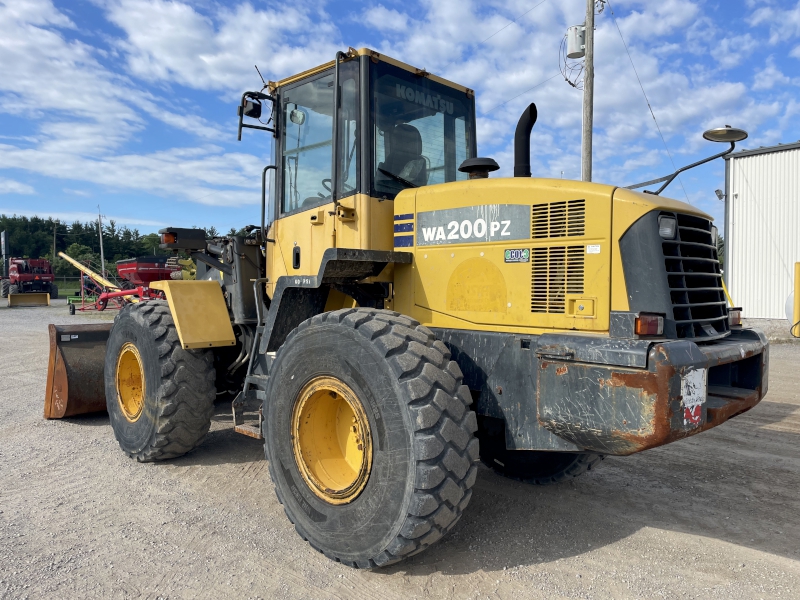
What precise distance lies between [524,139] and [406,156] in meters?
0.87

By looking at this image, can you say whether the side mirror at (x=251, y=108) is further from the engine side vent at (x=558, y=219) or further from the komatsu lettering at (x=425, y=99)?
the engine side vent at (x=558, y=219)

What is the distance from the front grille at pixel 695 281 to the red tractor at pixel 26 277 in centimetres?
3843

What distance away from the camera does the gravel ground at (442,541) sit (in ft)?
10.5

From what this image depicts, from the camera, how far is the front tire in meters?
3.06

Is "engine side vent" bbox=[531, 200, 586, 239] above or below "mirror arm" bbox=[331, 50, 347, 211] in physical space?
below

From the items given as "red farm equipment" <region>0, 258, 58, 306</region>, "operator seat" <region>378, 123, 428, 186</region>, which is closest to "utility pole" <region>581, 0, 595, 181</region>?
"operator seat" <region>378, 123, 428, 186</region>

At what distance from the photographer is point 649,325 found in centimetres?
303

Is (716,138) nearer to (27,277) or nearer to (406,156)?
(406,156)

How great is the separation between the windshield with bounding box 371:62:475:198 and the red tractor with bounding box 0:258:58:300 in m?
36.6

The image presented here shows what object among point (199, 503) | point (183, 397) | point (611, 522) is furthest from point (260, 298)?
point (611, 522)

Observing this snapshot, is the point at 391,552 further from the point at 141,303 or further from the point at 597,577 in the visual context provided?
the point at 141,303

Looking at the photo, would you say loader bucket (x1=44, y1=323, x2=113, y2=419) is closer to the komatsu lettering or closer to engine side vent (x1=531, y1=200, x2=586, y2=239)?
the komatsu lettering

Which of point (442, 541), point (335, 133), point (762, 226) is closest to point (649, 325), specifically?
point (442, 541)

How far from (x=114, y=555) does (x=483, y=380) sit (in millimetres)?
2366
